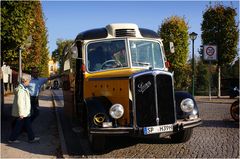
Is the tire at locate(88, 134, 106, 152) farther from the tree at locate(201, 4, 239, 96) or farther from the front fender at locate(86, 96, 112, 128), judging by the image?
the tree at locate(201, 4, 239, 96)

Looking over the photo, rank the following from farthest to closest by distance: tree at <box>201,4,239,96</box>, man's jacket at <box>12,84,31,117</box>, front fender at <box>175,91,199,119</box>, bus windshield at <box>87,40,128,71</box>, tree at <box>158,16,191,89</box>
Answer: tree at <box>158,16,191,89</box>
tree at <box>201,4,239,96</box>
bus windshield at <box>87,40,128,71</box>
man's jacket at <box>12,84,31,117</box>
front fender at <box>175,91,199,119</box>

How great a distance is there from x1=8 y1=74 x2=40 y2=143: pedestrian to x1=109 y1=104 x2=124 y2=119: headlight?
96.6 inches

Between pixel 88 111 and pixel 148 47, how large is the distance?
2623 millimetres

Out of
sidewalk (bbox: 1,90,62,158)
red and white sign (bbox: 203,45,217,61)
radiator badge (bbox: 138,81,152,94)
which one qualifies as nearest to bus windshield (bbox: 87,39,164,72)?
radiator badge (bbox: 138,81,152,94)

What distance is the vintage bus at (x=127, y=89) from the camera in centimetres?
842

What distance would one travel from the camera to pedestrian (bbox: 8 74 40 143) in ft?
31.7

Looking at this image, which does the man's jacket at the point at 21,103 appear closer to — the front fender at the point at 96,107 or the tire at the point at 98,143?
the front fender at the point at 96,107

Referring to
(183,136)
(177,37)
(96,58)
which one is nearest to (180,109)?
(183,136)

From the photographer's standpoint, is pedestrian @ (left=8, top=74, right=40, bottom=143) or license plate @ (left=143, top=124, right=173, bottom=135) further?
pedestrian @ (left=8, top=74, right=40, bottom=143)

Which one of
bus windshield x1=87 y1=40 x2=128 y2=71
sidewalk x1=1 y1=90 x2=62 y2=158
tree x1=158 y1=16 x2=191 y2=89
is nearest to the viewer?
sidewalk x1=1 y1=90 x2=62 y2=158

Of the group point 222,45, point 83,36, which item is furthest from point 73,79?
point 222,45

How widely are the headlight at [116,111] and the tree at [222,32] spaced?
21.6 metres

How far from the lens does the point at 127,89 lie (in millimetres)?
8602

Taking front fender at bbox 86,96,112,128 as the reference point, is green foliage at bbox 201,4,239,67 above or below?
above
